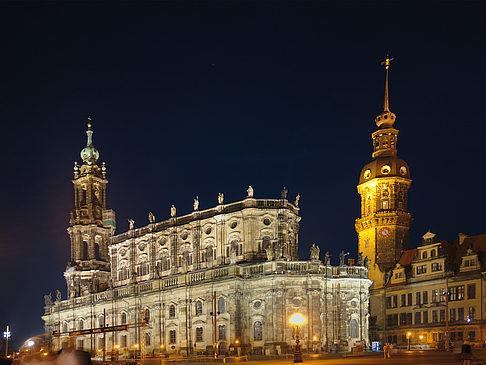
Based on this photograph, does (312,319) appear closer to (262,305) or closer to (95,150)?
(262,305)

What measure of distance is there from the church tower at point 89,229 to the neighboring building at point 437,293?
42.6 m

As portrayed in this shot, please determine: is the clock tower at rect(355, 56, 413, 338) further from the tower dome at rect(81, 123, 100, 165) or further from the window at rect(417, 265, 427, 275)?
the tower dome at rect(81, 123, 100, 165)

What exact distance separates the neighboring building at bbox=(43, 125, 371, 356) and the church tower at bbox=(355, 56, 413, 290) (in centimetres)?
1547

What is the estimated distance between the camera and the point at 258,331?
64.8 m

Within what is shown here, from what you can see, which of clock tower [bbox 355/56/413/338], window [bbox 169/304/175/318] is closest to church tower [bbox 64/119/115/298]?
window [bbox 169/304/175/318]

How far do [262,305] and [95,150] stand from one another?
4700 centimetres

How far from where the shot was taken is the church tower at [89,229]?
92.9 metres

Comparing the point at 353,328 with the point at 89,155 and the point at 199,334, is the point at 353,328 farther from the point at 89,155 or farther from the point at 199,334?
the point at 89,155

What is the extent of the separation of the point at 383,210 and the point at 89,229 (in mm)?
43791

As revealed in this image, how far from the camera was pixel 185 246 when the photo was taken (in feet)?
253

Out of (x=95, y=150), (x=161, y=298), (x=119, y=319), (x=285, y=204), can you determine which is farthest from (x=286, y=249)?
(x=95, y=150)

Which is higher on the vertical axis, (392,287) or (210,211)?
(210,211)

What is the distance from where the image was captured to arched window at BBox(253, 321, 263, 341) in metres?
64.5

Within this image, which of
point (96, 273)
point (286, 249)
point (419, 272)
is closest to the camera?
point (286, 249)
